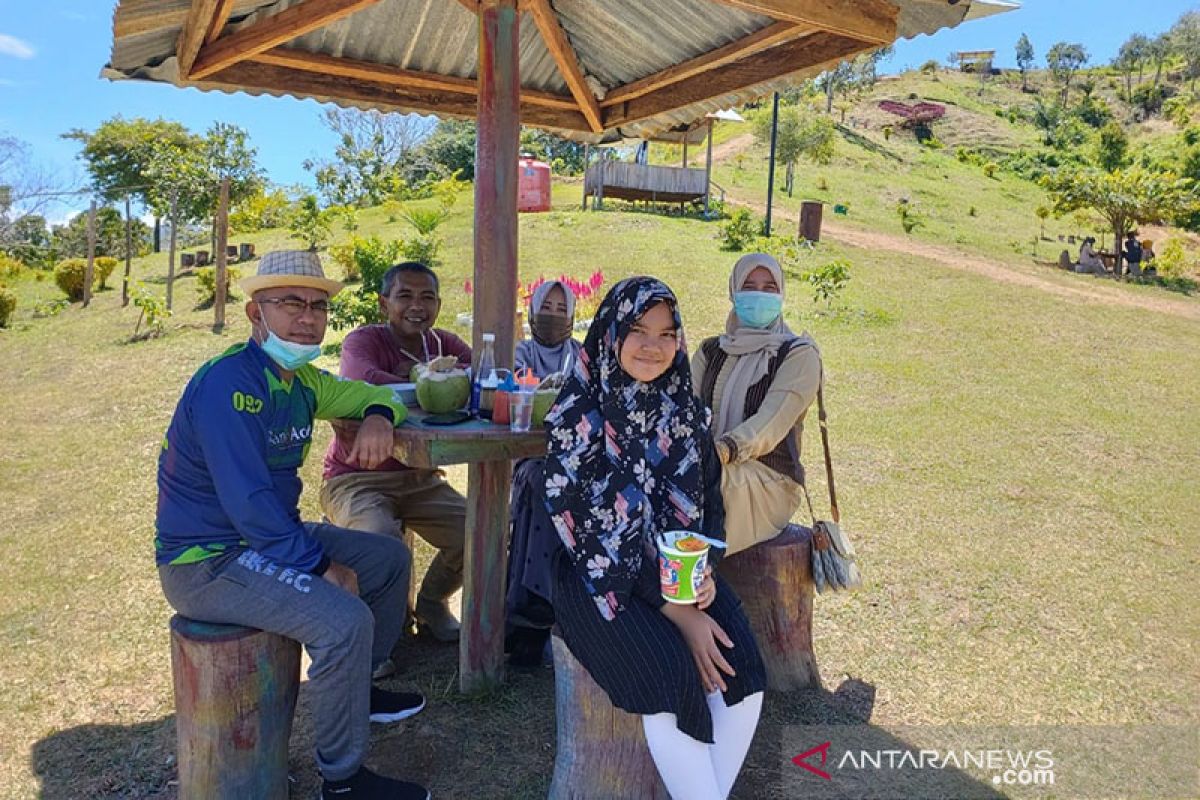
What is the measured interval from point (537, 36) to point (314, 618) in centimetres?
319

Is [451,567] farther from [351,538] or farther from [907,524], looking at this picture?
[907,524]

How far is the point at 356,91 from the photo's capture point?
4.38 metres

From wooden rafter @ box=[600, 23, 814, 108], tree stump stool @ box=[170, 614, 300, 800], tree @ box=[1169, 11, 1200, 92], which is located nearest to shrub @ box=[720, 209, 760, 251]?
wooden rafter @ box=[600, 23, 814, 108]

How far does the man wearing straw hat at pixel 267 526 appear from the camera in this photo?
236 cm

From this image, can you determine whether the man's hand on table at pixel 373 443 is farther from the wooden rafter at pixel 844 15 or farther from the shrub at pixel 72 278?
the shrub at pixel 72 278

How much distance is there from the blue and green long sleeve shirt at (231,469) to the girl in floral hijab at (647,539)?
817 mm

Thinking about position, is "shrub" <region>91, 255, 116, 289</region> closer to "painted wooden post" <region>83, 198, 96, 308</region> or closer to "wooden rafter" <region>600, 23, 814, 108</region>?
"painted wooden post" <region>83, 198, 96, 308</region>

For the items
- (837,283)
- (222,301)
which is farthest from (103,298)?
(837,283)

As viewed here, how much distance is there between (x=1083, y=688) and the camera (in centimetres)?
350

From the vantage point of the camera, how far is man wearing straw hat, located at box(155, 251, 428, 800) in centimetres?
236

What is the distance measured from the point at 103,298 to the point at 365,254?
29.1 feet

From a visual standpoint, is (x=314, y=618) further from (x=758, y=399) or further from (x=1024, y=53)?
(x=1024, y=53)

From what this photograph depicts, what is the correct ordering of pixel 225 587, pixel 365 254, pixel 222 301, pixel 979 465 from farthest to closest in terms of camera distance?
pixel 222 301, pixel 365 254, pixel 979 465, pixel 225 587

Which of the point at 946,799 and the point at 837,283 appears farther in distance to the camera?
the point at 837,283
